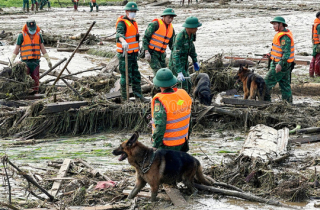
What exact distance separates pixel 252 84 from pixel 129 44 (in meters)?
2.93

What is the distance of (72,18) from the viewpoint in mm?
32406

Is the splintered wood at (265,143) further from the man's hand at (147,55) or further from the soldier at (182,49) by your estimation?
the man's hand at (147,55)

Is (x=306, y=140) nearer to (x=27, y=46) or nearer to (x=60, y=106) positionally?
(x=60, y=106)

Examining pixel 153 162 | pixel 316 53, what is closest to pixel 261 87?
pixel 316 53

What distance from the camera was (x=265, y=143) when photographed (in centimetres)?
826

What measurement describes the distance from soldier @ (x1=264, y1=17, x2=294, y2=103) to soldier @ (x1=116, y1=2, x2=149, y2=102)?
2.91 meters

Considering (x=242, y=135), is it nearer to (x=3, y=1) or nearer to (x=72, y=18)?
(x=72, y=18)

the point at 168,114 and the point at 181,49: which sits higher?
the point at 181,49

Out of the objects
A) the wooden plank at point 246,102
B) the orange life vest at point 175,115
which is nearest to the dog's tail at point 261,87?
the wooden plank at point 246,102

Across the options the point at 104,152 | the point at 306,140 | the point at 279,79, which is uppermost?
the point at 279,79

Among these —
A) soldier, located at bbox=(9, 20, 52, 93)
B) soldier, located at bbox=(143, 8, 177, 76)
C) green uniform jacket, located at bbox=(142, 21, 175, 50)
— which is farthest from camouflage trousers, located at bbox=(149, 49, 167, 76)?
soldier, located at bbox=(9, 20, 52, 93)

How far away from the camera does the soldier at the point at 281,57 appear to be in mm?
10906

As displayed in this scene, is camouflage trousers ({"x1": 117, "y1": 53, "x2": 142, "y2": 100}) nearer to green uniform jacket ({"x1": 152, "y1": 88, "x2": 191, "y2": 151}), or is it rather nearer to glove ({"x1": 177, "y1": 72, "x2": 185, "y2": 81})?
glove ({"x1": 177, "y1": 72, "x2": 185, "y2": 81})

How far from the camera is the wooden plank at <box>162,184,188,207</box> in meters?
6.30
